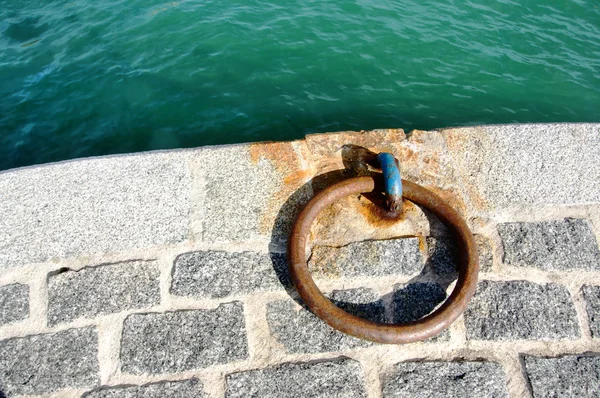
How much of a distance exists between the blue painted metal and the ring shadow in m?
0.19

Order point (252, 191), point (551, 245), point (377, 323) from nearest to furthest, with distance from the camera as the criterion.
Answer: point (377, 323) → point (551, 245) → point (252, 191)

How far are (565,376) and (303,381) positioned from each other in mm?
1388

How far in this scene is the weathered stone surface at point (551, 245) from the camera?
9.55ft

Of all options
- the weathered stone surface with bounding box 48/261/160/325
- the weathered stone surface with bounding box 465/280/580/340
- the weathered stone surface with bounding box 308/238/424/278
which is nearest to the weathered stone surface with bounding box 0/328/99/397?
the weathered stone surface with bounding box 48/261/160/325

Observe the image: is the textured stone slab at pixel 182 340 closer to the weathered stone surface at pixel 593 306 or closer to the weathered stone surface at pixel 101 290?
the weathered stone surface at pixel 101 290

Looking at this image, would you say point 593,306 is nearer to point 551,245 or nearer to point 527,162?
point 551,245

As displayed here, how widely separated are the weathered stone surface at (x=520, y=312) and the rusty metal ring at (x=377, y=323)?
0.75 ft

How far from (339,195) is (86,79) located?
414cm

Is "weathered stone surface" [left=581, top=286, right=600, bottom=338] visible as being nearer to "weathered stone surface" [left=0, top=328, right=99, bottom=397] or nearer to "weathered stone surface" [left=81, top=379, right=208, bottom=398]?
"weathered stone surface" [left=81, top=379, right=208, bottom=398]

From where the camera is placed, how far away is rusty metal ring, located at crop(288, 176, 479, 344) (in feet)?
7.95

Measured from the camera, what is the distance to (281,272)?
2.81 m

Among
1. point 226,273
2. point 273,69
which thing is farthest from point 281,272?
point 273,69

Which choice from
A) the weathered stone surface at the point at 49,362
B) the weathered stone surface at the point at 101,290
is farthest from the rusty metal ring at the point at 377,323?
the weathered stone surface at the point at 49,362


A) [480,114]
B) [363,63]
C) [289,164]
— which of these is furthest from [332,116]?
[289,164]
